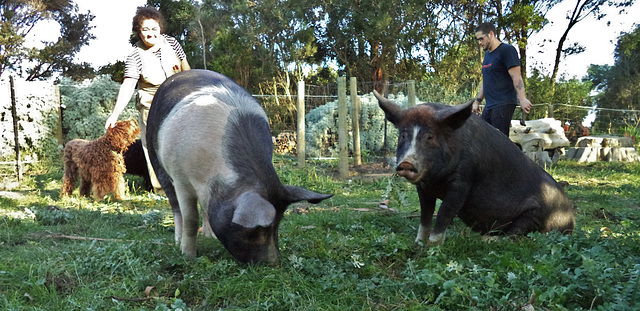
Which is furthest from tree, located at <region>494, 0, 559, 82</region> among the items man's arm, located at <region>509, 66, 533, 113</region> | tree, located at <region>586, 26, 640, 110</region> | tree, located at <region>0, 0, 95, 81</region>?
tree, located at <region>0, 0, 95, 81</region>

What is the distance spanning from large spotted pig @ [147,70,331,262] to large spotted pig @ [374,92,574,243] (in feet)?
3.27

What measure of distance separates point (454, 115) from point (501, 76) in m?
2.31

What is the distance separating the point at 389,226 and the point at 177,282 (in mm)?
2238

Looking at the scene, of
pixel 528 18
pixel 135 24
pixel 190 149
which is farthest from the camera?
pixel 528 18

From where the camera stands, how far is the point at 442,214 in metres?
3.53

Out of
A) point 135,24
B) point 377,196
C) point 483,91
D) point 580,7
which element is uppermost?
point 580,7

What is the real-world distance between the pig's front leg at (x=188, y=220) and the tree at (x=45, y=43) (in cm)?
2074

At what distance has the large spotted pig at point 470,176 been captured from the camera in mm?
3375

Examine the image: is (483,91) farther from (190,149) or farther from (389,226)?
(190,149)

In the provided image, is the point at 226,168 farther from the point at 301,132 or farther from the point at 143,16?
the point at 301,132

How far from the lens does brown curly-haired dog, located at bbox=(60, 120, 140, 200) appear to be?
6285 mm

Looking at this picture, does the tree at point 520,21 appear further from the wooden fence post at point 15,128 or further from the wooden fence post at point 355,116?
the wooden fence post at point 15,128

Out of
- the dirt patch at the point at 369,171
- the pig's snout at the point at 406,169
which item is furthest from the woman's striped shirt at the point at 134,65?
the dirt patch at the point at 369,171

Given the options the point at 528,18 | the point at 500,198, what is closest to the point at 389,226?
the point at 500,198
